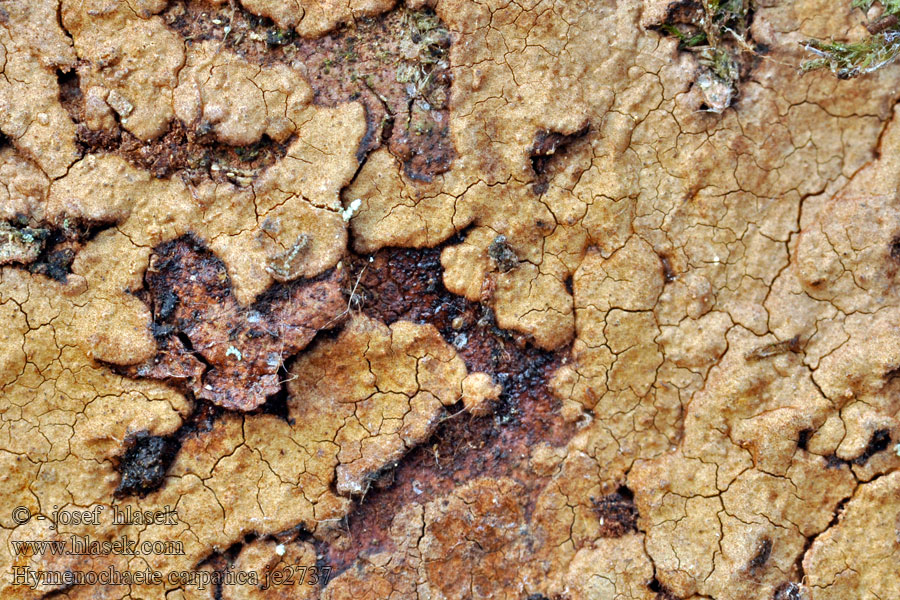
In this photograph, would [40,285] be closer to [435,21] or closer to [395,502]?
[395,502]

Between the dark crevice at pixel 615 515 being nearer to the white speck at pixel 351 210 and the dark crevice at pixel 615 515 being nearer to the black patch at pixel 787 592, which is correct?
the black patch at pixel 787 592

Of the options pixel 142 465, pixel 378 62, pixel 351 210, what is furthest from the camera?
pixel 378 62

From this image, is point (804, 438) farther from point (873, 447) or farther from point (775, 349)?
point (775, 349)

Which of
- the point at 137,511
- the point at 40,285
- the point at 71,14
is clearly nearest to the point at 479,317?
the point at 137,511

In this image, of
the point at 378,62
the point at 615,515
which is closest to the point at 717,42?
the point at 378,62

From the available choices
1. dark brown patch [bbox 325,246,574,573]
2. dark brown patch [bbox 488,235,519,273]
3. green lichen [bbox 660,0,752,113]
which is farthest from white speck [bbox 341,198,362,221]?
green lichen [bbox 660,0,752,113]

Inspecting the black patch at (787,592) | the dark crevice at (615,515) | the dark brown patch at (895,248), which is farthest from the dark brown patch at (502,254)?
the black patch at (787,592)

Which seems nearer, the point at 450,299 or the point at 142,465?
the point at 142,465
